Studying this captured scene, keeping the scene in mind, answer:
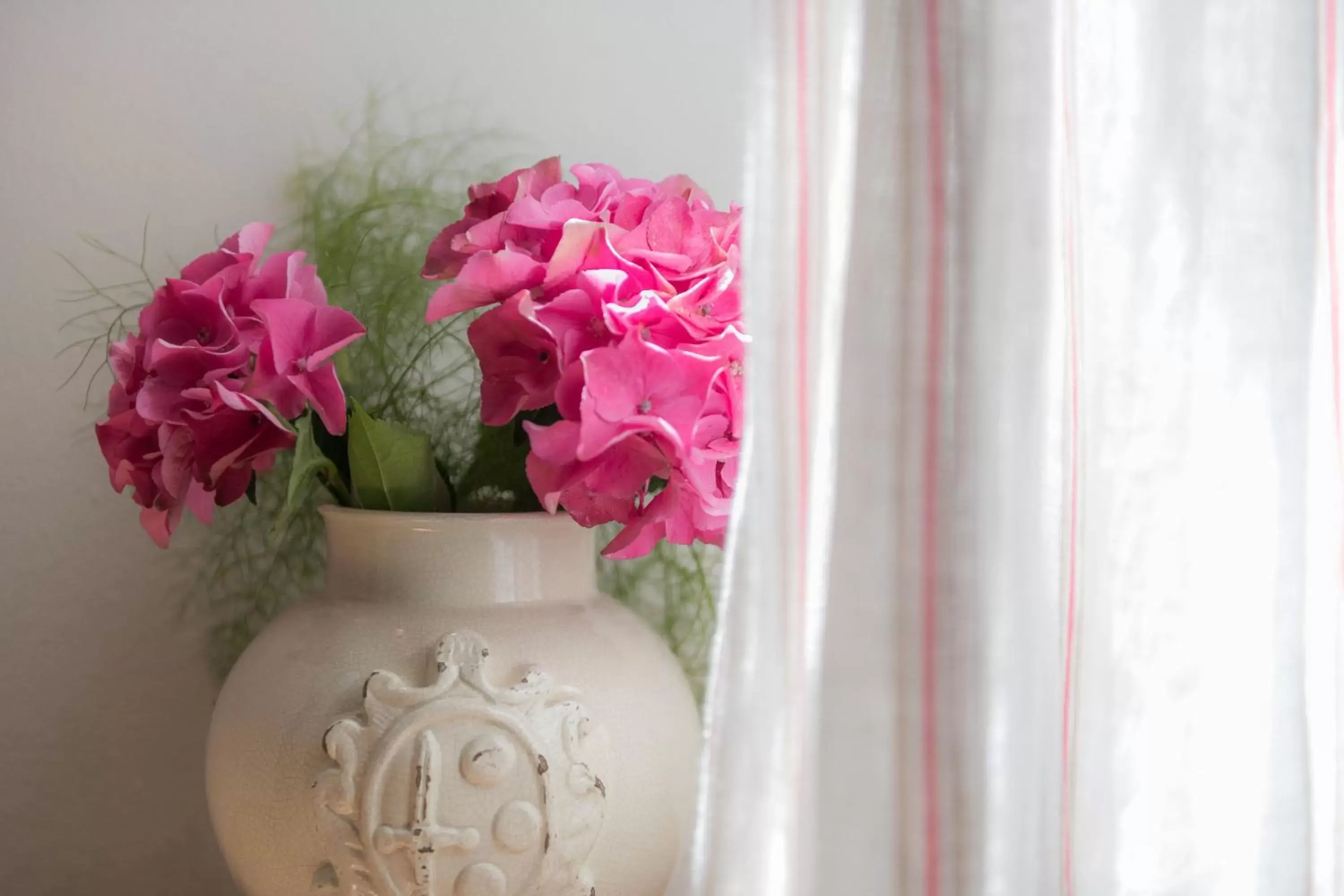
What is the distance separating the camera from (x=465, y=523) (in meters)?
0.71

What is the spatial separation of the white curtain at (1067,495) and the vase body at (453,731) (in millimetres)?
204

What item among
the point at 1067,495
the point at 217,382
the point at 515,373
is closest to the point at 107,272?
the point at 217,382

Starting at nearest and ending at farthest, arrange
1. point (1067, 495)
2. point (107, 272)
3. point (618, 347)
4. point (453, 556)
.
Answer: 1. point (1067, 495)
2. point (618, 347)
3. point (453, 556)
4. point (107, 272)

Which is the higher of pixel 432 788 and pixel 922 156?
pixel 922 156

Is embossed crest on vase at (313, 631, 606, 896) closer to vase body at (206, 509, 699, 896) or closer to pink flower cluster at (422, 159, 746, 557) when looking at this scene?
vase body at (206, 509, 699, 896)

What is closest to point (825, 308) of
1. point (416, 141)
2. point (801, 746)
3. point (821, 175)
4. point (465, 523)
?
point (821, 175)

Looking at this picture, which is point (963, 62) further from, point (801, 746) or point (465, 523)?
point (465, 523)

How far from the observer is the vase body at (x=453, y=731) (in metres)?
0.64

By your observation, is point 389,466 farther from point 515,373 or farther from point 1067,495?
point 1067,495

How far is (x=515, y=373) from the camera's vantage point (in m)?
0.67

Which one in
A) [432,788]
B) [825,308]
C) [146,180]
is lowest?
[432,788]

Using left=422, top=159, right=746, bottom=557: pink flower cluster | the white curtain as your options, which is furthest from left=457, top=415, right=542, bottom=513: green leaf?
the white curtain

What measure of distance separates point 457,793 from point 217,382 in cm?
27

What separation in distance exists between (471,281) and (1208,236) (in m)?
0.39
